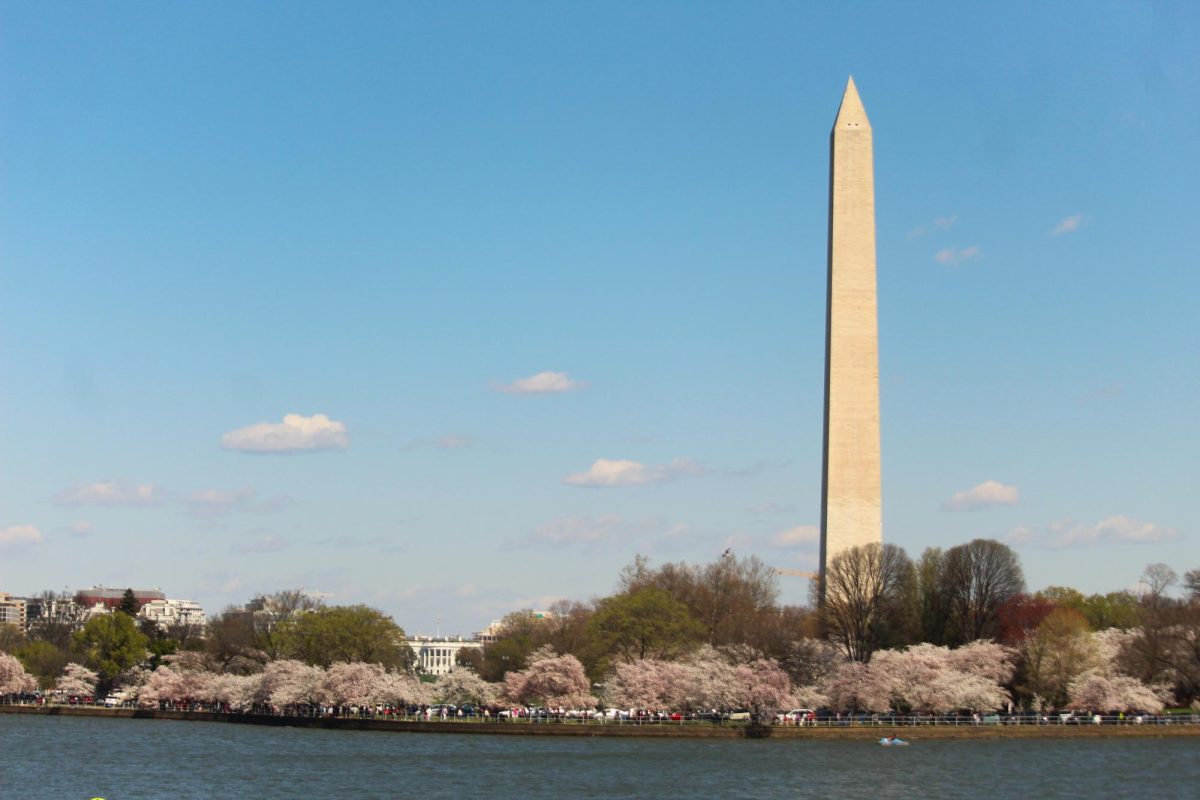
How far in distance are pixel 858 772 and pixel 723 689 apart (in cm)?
1530

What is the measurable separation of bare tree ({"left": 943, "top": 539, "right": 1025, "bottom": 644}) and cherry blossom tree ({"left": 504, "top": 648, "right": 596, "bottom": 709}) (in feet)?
49.7

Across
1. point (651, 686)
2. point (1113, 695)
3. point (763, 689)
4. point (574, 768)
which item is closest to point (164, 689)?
point (651, 686)

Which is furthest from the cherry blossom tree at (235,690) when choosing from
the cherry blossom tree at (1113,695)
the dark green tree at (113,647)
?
the cherry blossom tree at (1113,695)

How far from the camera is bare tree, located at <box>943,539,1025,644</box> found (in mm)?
62812

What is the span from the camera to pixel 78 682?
82.8 metres

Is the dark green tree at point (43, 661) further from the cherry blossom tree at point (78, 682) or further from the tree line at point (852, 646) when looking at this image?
the tree line at point (852, 646)

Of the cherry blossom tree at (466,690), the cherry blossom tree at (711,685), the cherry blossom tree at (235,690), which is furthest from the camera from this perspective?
the cherry blossom tree at (235,690)

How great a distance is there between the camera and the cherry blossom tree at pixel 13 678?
3241 inches

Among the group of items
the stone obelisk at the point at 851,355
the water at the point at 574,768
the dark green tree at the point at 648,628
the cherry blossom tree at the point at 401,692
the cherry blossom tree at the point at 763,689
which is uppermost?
the stone obelisk at the point at 851,355

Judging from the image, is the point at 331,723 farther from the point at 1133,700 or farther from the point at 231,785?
the point at 1133,700

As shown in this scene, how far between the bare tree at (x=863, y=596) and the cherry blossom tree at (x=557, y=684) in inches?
407

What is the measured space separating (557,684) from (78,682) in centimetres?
3204

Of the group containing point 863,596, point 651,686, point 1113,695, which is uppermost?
point 863,596

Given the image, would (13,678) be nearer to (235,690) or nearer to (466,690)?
(235,690)
